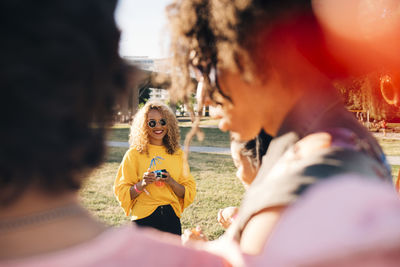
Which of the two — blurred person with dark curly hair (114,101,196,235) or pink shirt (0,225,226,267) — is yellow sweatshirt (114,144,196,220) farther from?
pink shirt (0,225,226,267)

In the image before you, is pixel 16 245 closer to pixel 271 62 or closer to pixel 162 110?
pixel 271 62

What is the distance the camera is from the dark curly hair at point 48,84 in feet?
2.01

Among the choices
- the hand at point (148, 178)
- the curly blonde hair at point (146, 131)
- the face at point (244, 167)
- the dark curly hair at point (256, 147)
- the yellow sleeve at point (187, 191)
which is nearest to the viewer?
the dark curly hair at point (256, 147)

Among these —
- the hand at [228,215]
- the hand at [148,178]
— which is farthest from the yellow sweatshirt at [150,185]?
the hand at [228,215]

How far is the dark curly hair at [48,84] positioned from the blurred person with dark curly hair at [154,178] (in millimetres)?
2743

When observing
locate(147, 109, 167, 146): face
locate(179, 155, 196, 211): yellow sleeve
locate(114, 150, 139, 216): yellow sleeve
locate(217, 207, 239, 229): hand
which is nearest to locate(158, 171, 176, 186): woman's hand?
locate(179, 155, 196, 211): yellow sleeve

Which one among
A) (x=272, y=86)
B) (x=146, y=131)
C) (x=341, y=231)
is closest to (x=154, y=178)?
(x=146, y=131)

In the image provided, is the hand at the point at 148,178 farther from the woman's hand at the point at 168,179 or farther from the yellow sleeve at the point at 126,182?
the yellow sleeve at the point at 126,182

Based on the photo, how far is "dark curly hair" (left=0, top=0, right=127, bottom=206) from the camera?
61cm

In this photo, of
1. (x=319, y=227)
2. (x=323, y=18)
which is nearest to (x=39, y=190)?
(x=319, y=227)

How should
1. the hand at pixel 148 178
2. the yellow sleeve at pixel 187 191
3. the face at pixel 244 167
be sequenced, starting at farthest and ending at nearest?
the yellow sleeve at pixel 187 191
the hand at pixel 148 178
the face at pixel 244 167

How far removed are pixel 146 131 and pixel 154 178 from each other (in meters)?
0.65

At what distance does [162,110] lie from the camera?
4.22 meters

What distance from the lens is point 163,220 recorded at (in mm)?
3658
